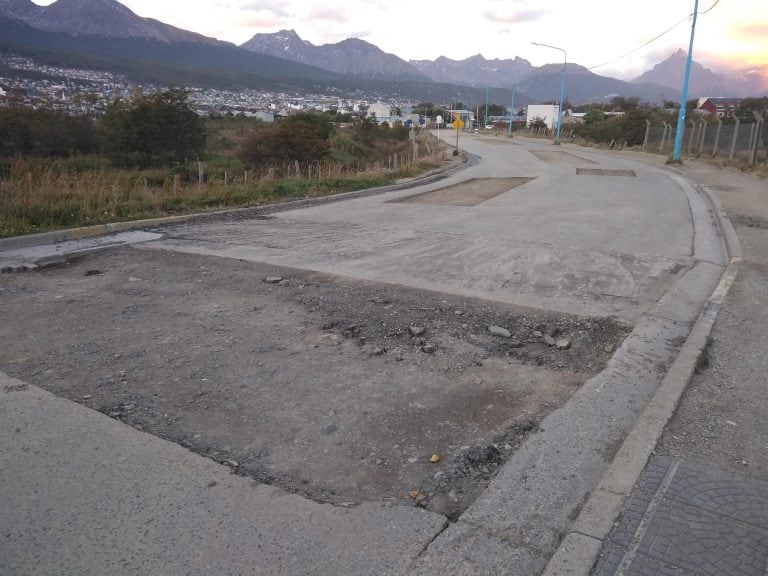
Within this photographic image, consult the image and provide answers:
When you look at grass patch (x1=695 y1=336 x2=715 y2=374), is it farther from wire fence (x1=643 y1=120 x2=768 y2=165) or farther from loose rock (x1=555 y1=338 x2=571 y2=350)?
wire fence (x1=643 y1=120 x2=768 y2=165)

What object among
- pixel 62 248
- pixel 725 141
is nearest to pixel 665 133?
pixel 725 141

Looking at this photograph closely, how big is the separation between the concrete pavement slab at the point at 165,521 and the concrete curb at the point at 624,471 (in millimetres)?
607

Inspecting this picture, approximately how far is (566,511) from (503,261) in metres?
5.35

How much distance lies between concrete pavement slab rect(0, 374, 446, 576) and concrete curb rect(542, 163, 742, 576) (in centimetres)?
61

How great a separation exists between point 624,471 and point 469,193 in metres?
14.5

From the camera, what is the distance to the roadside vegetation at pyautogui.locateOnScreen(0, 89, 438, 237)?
36.2 ft

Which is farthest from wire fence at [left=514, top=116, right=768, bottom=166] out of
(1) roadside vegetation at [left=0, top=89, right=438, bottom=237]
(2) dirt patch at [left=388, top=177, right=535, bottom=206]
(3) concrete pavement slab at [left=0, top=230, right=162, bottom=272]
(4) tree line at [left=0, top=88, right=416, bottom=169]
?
(3) concrete pavement slab at [left=0, top=230, right=162, bottom=272]

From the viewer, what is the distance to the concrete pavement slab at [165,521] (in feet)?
8.37

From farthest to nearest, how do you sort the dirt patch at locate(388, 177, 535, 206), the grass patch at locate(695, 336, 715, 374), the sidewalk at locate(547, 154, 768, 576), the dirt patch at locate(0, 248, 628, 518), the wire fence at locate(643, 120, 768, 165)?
the wire fence at locate(643, 120, 768, 165) < the dirt patch at locate(388, 177, 535, 206) < the grass patch at locate(695, 336, 715, 374) < the dirt patch at locate(0, 248, 628, 518) < the sidewalk at locate(547, 154, 768, 576)

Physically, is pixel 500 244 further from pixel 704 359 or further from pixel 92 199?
pixel 92 199

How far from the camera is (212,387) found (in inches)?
168

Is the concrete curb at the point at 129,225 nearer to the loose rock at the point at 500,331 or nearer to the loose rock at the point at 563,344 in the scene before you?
the loose rock at the point at 500,331

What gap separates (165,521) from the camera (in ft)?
9.23

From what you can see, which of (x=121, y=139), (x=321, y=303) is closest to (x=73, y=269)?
(x=321, y=303)
